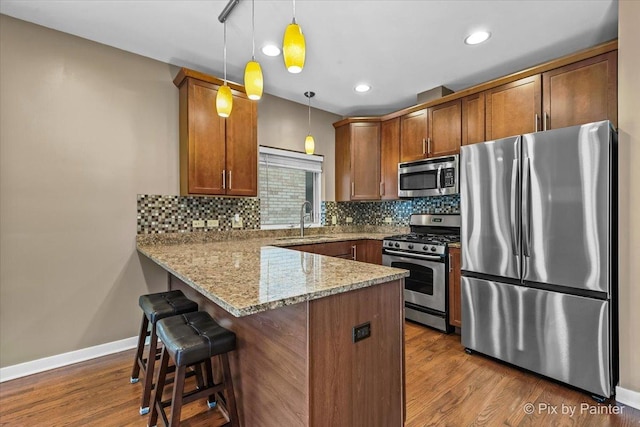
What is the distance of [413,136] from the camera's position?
3730mm

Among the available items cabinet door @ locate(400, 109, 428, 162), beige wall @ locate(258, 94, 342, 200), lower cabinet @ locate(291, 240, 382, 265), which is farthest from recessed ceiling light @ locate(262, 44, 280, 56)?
lower cabinet @ locate(291, 240, 382, 265)

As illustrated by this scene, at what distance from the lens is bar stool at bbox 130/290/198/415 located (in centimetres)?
183

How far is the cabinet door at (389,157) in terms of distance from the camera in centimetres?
393

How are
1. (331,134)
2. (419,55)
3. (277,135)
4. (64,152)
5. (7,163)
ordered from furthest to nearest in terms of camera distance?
1. (331,134)
2. (277,135)
3. (419,55)
4. (64,152)
5. (7,163)

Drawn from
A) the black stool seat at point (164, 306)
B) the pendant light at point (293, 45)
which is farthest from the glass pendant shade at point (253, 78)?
the black stool seat at point (164, 306)

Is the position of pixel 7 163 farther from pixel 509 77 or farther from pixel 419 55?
pixel 509 77

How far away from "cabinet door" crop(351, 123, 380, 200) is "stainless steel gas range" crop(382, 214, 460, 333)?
2.76 ft

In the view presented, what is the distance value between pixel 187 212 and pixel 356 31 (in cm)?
227

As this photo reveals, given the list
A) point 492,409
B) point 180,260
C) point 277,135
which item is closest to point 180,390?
point 180,260

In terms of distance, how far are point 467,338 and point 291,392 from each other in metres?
1.98

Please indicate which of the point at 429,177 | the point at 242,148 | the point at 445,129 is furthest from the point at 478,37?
the point at 242,148

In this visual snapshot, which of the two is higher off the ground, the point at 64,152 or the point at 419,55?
the point at 419,55

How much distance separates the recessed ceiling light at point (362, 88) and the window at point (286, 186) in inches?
42.5

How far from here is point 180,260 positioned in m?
1.94
